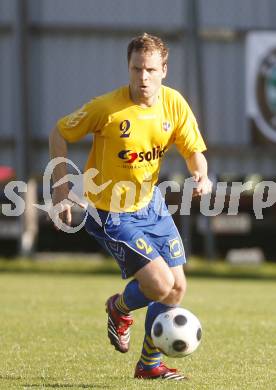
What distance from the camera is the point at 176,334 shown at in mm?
6875

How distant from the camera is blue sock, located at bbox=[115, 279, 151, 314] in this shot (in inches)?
286

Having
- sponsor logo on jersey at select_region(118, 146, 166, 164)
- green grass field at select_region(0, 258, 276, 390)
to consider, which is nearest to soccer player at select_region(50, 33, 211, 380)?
sponsor logo on jersey at select_region(118, 146, 166, 164)

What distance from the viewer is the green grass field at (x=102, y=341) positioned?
7.05m

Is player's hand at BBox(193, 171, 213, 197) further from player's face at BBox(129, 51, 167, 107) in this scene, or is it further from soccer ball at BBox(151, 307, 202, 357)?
soccer ball at BBox(151, 307, 202, 357)

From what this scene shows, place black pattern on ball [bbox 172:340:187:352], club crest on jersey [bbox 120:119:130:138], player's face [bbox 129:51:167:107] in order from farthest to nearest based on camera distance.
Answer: club crest on jersey [bbox 120:119:130:138] → player's face [bbox 129:51:167:107] → black pattern on ball [bbox 172:340:187:352]

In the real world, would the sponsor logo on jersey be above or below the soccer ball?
above

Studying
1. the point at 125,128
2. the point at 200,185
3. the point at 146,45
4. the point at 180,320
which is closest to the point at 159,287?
the point at 180,320

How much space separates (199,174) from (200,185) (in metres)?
0.15

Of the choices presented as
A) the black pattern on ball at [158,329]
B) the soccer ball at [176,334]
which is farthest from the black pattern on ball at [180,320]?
the black pattern on ball at [158,329]

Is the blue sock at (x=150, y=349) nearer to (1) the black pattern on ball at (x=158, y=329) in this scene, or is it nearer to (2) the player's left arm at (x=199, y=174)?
(1) the black pattern on ball at (x=158, y=329)

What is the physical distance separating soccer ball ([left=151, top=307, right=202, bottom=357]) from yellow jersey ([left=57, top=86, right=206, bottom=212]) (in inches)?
30.7

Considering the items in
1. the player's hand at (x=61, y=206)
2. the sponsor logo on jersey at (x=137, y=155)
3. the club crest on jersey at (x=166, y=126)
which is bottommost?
the player's hand at (x=61, y=206)

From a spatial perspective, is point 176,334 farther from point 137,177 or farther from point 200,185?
point 137,177

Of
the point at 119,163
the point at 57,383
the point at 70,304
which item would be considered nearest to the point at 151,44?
the point at 119,163
